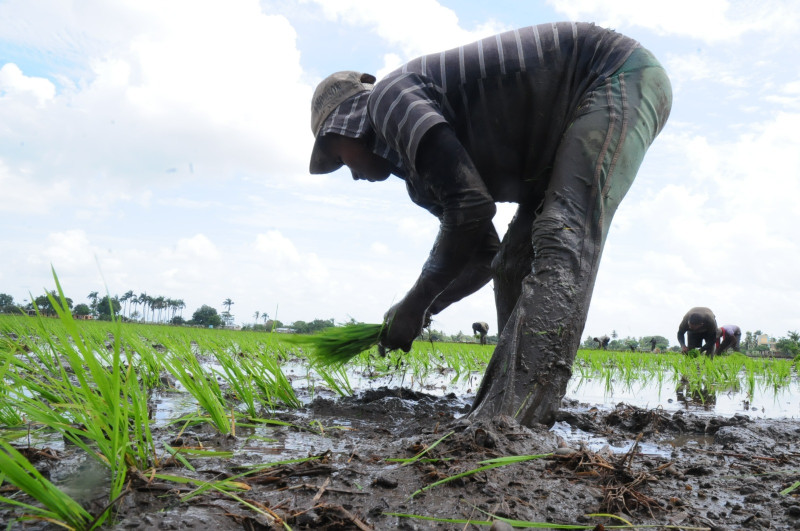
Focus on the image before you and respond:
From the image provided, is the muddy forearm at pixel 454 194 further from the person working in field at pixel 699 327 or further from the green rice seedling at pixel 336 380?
the person working in field at pixel 699 327

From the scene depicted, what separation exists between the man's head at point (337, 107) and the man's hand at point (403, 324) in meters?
0.84

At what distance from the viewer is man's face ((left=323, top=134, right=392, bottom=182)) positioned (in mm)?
2576

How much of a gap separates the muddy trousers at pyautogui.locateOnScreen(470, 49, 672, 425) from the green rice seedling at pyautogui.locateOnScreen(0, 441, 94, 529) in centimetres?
108

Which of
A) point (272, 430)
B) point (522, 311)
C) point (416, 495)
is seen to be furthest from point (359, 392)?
point (416, 495)

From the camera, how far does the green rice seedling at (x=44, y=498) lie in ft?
2.54

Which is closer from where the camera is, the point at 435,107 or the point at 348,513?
the point at 348,513

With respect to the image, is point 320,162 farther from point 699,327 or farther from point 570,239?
point 699,327

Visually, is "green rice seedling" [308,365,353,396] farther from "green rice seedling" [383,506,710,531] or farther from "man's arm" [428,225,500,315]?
"green rice seedling" [383,506,710,531]

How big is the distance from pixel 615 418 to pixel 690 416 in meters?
0.44

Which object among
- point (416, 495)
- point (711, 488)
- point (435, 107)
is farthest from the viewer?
point (435, 107)

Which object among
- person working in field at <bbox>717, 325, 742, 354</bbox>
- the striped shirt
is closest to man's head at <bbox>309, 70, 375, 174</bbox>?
the striped shirt

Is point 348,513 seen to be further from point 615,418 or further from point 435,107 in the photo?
point 615,418

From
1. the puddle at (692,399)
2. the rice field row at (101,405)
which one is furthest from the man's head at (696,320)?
the rice field row at (101,405)

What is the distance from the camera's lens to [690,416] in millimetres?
2484
